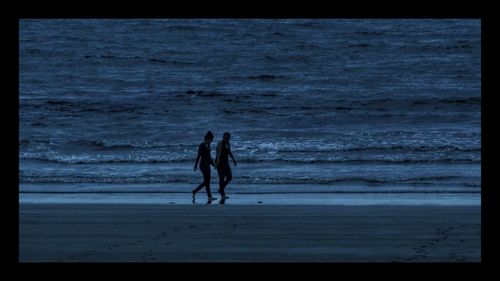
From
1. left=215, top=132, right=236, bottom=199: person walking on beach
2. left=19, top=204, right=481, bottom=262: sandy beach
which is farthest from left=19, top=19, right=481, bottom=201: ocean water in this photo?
left=19, top=204, right=481, bottom=262: sandy beach

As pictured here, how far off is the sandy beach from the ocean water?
186 inches

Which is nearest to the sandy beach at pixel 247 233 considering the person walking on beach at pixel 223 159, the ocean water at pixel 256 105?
the person walking on beach at pixel 223 159

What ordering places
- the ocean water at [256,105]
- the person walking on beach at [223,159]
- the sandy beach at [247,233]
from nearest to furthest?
1. the sandy beach at [247,233]
2. the person walking on beach at [223,159]
3. the ocean water at [256,105]

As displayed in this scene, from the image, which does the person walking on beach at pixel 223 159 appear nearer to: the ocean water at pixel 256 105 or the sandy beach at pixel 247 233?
the sandy beach at pixel 247 233

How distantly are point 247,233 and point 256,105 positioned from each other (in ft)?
98.9

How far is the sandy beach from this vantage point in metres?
8.84

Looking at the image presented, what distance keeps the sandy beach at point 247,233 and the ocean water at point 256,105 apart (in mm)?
4718

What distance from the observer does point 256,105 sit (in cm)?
4078

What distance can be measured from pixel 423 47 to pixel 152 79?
16.3m

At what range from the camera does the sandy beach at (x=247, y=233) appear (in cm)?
884

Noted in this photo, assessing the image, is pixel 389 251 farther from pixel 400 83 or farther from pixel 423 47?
pixel 423 47

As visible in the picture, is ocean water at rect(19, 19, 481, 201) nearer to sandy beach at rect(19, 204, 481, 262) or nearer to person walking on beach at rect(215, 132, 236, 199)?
person walking on beach at rect(215, 132, 236, 199)
